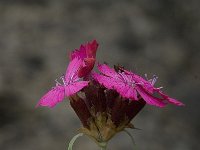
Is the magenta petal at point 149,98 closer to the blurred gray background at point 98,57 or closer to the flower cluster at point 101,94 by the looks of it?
the flower cluster at point 101,94

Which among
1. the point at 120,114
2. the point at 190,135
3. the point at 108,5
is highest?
the point at 120,114

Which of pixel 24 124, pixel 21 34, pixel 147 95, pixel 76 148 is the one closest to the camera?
pixel 147 95

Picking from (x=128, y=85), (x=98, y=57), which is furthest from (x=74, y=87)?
(x=98, y=57)

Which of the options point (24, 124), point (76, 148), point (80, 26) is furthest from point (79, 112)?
point (80, 26)

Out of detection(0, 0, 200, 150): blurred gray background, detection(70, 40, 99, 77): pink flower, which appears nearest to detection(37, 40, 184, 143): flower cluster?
detection(70, 40, 99, 77): pink flower

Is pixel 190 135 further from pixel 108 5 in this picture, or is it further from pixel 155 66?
pixel 108 5

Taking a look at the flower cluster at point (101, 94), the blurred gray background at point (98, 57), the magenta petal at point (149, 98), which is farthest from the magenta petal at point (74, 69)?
the blurred gray background at point (98, 57)

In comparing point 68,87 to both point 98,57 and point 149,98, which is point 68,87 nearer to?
point 149,98
